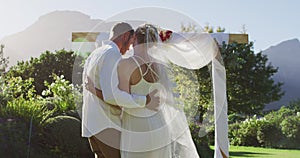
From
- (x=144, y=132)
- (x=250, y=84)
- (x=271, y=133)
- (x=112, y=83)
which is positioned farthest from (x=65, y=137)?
(x=250, y=84)

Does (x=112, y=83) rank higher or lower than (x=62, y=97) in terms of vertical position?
higher

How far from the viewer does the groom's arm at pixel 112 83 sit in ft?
7.54

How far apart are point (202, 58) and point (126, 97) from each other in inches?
35.4

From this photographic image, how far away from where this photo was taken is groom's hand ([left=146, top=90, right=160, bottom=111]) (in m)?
2.47

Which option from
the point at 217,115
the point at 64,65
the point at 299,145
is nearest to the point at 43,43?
the point at 64,65

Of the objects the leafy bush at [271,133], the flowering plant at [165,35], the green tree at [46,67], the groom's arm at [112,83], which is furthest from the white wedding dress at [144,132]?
the green tree at [46,67]

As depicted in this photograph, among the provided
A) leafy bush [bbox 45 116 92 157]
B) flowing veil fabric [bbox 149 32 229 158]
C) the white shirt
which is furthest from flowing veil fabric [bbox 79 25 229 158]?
leafy bush [bbox 45 116 92 157]

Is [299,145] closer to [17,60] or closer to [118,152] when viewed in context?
[118,152]

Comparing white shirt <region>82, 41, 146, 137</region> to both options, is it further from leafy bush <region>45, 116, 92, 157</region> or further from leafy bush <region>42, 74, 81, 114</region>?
leafy bush <region>42, 74, 81, 114</region>

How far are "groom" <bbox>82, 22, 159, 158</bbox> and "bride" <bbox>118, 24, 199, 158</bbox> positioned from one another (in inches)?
1.7

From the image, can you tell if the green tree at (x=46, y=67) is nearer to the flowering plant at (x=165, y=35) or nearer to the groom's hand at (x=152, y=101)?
the flowering plant at (x=165, y=35)

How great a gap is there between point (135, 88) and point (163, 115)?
330mm

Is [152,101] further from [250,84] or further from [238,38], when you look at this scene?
[250,84]

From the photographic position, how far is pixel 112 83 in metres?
2.30
